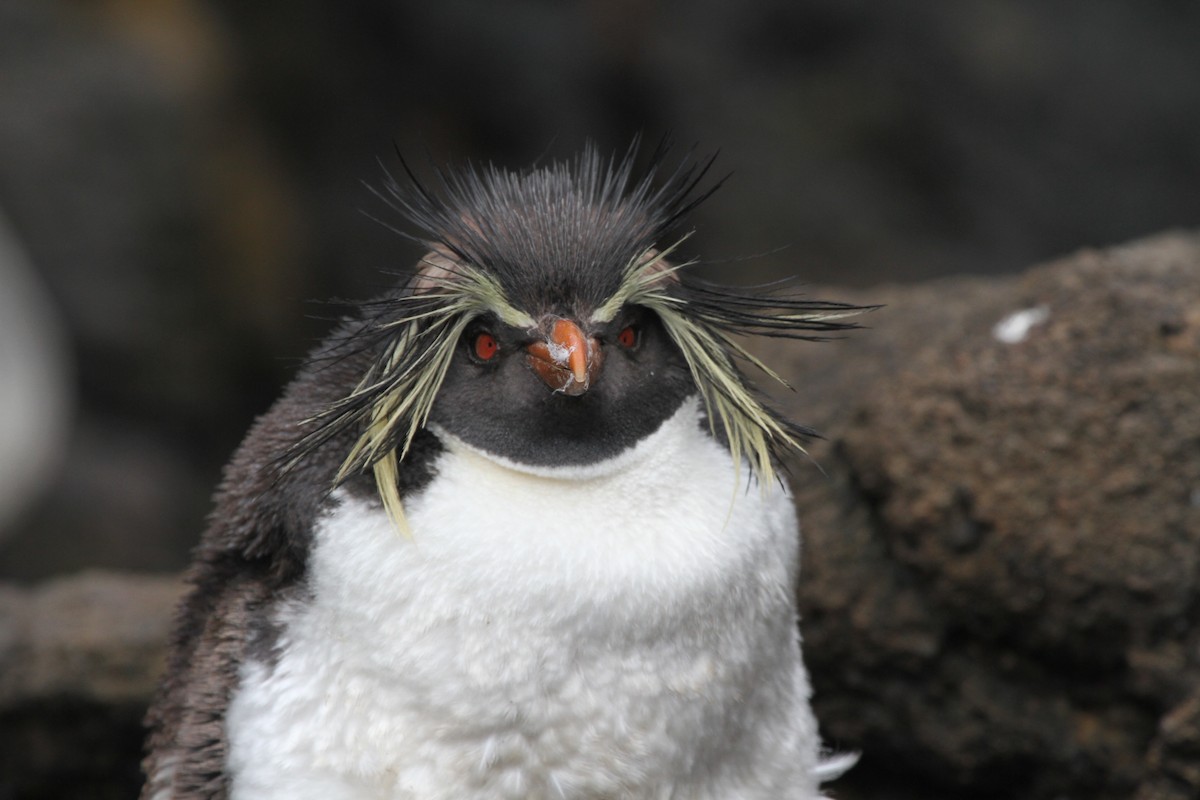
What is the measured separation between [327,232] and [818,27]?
124 inches

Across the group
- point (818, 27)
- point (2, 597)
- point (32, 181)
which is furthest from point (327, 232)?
point (2, 597)

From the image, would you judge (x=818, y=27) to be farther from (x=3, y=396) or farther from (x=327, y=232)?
(x=3, y=396)

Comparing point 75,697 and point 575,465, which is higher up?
point 575,465

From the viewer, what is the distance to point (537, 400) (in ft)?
8.17

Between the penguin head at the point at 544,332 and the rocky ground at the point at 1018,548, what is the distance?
2.24ft

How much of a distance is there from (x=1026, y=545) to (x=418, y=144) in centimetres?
545

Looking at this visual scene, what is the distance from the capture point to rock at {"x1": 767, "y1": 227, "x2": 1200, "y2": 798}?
3275 mm

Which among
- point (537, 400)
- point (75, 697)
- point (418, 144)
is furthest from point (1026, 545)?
point (418, 144)

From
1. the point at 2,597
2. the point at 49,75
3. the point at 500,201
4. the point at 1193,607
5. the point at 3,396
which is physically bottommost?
the point at 2,597

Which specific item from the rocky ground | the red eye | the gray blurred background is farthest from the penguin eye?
the gray blurred background

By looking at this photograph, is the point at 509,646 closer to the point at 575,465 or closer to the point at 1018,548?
the point at 575,465

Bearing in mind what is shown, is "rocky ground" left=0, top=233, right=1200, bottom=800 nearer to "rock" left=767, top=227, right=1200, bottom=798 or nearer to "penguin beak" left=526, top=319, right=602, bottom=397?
"rock" left=767, top=227, right=1200, bottom=798

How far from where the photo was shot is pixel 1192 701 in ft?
10.0

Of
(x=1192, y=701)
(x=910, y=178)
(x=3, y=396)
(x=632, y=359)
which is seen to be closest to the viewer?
(x=632, y=359)
